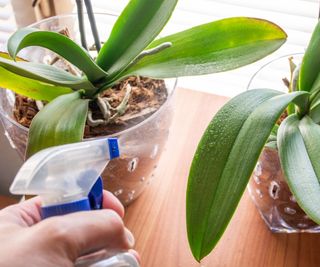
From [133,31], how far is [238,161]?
0.20 metres

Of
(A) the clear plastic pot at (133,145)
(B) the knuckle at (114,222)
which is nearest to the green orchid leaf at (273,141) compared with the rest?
(A) the clear plastic pot at (133,145)

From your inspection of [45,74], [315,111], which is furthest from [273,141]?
[45,74]

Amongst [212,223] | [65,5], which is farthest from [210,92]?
[212,223]

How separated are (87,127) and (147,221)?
0.18 metres

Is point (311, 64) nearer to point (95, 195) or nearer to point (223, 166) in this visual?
point (223, 166)

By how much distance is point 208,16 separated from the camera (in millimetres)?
842

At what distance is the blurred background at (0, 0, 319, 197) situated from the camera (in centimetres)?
79

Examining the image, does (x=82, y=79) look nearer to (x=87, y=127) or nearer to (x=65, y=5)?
(x=87, y=127)

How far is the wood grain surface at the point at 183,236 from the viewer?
62cm

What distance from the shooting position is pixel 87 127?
1.87 feet

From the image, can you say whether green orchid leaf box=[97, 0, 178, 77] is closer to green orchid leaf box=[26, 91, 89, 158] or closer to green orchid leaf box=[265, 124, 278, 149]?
green orchid leaf box=[26, 91, 89, 158]

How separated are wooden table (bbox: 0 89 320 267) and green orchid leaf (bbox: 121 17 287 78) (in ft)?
0.72

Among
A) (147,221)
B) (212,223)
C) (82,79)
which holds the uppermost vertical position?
(82,79)

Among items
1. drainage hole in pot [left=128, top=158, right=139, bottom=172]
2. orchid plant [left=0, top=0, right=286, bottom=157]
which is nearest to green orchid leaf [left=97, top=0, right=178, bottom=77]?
orchid plant [left=0, top=0, right=286, bottom=157]
